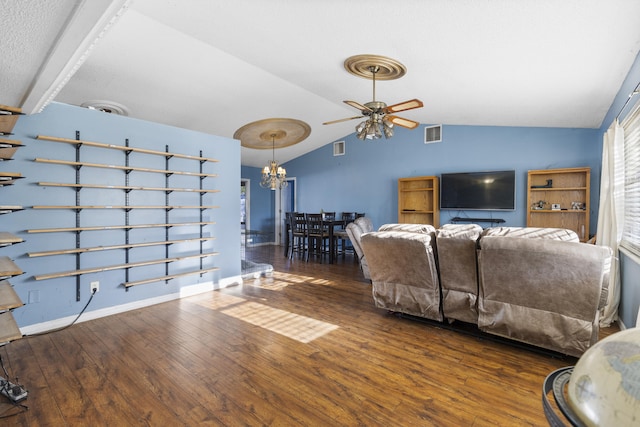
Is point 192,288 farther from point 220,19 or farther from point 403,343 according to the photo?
point 220,19

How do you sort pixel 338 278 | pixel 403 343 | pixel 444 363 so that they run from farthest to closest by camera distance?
pixel 338 278 → pixel 403 343 → pixel 444 363

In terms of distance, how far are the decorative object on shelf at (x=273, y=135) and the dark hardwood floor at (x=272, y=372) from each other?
4360mm

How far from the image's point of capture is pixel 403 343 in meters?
2.71

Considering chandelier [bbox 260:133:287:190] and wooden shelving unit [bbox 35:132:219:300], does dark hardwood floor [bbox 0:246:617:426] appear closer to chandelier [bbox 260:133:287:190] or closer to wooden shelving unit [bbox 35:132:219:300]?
wooden shelving unit [bbox 35:132:219:300]

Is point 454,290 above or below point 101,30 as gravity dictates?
below

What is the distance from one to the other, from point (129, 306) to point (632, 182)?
5.44 meters

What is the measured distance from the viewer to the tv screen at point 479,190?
5879 mm

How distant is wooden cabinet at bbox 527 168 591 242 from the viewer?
5.16 meters

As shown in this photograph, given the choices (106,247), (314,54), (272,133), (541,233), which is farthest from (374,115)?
(272,133)

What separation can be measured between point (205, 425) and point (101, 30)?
7.22 ft

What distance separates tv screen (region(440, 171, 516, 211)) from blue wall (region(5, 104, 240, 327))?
451cm

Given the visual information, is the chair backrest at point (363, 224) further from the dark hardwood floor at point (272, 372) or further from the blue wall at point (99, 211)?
the blue wall at point (99, 211)

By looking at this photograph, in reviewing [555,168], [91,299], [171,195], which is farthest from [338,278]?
[555,168]

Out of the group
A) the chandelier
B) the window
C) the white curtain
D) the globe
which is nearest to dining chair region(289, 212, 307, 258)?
the chandelier
